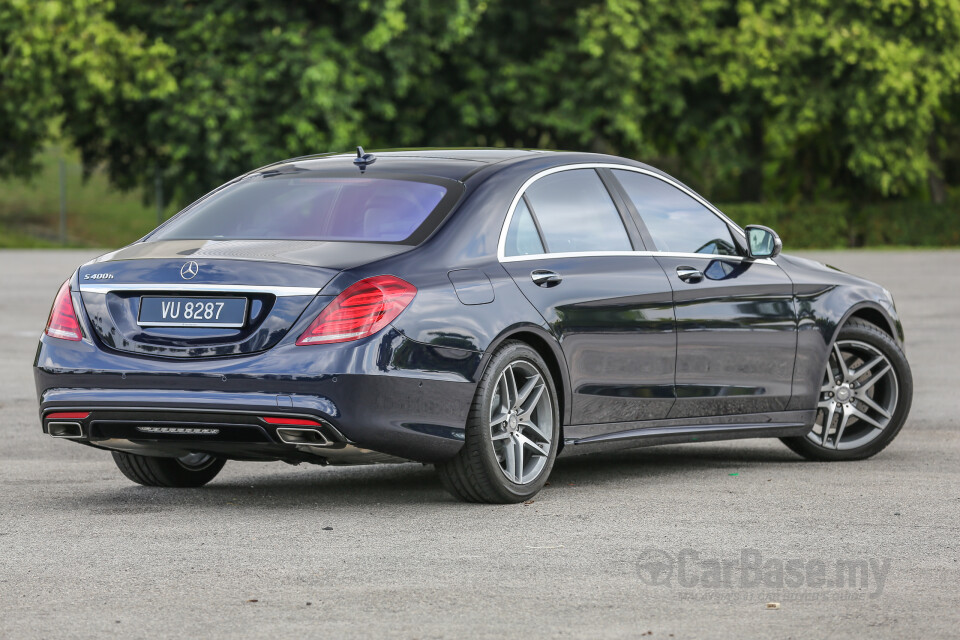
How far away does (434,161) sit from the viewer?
772 centimetres

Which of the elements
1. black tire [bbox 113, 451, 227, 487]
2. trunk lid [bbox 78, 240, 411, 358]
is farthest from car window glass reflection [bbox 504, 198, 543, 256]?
black tire [bbox 113, 451, 227, 487]

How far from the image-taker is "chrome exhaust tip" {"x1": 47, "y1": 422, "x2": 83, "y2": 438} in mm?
6883

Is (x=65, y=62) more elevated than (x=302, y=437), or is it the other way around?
(x=65, y=62)

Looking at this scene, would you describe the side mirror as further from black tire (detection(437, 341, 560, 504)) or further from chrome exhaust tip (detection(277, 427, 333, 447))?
chrome exhaust tip (detection(277, 427, 333, 447))

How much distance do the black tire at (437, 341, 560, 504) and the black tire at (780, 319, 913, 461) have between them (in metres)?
2.15

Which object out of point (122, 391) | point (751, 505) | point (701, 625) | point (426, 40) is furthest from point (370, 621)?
point (426, 40)

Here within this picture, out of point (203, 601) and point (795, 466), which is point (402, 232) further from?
point (795, 466)

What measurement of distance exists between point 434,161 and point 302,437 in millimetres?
1719

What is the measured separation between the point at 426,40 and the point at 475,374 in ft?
122

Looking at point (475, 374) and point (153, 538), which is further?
point (475, 374)

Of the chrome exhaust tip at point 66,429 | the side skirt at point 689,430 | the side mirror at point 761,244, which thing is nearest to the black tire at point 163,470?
the chrome exhaust tip at point 66,429

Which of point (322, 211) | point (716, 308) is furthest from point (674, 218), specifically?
point (322, 211)

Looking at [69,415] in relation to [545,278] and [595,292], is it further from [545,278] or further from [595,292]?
[595,292]

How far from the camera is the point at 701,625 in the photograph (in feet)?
16.1
